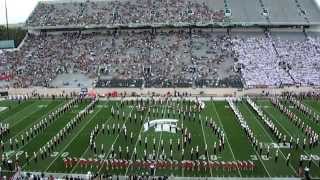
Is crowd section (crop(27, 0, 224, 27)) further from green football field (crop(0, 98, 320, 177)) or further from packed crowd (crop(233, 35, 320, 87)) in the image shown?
green football field (crop(0, 98, 320, 177))

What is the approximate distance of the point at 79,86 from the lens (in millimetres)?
43312

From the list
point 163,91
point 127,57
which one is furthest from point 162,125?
point 127,57

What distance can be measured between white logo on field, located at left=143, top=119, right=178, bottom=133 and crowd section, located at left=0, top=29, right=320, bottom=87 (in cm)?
1499

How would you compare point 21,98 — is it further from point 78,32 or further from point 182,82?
point 78,32

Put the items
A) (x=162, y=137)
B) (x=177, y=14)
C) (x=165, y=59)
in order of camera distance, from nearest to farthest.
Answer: (x=162, y=137)
(x=165, y=59)
(x=177, y=14)

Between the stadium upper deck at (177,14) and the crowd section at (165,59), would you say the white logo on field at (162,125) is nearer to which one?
the crowd section at (165,59)

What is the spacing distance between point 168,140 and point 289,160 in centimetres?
607

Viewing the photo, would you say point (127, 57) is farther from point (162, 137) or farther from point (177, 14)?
point (162, 137)

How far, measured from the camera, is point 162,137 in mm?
24547

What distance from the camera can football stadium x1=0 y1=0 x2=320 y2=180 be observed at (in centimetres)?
2052

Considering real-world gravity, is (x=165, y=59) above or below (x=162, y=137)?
above

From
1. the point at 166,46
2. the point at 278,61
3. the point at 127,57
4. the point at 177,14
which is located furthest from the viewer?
the point at 177,14

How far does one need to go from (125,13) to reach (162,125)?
104 ft

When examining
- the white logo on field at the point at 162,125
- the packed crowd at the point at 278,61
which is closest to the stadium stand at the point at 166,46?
the packed crowd at the point at 278,61
